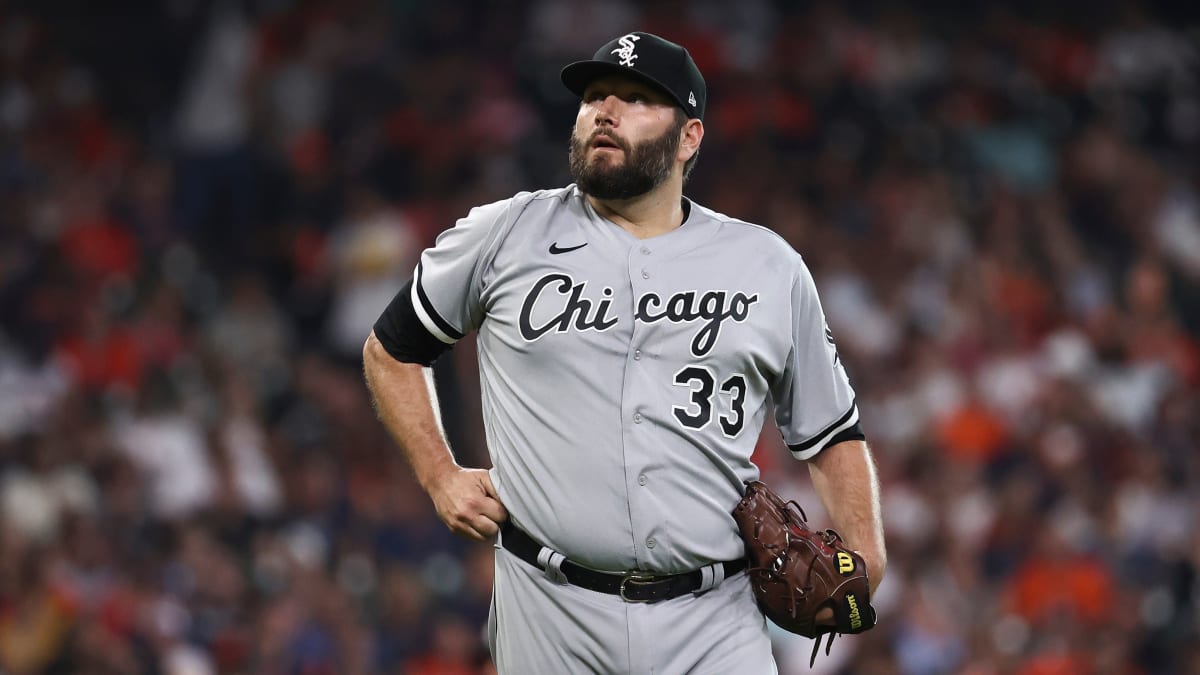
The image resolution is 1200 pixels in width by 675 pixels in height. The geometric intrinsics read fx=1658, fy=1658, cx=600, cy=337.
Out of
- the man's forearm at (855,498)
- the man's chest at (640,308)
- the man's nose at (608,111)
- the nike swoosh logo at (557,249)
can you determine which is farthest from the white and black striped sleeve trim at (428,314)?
the man's forearm at (855,498)

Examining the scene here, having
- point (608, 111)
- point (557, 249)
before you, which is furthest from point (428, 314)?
point (608, 111)

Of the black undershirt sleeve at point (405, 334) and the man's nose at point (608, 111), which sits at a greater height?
the man's nose at point (608, 111)

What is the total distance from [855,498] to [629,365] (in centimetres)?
68

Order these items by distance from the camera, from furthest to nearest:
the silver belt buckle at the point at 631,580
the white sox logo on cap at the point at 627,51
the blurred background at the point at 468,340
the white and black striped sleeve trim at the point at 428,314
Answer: the blurred background at the point at 468,340
the white and black striped sleeve trim at the point at 428,314
the white sox logo on cap at the point at 627,51
the silver belt buckle at the point at 631,580

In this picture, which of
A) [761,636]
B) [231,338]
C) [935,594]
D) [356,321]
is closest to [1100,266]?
[935,594]

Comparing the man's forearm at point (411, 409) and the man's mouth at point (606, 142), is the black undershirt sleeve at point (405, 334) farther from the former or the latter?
the man's mouth at point (606, 142)

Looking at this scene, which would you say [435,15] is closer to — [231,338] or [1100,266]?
[231,338]

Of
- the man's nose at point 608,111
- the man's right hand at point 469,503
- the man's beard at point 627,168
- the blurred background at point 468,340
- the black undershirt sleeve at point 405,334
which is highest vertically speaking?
the man's nose at point 608,111

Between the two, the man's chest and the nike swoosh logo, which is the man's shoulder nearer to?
the man's chest

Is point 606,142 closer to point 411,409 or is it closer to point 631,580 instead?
point 411,409

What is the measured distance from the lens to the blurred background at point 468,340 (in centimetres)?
858

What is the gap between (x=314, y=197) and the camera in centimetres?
1106

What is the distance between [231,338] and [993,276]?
4860 millimetres

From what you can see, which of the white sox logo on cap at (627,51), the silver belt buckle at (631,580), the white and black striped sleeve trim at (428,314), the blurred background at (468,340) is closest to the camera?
the silver belt buckle at (631,580)
